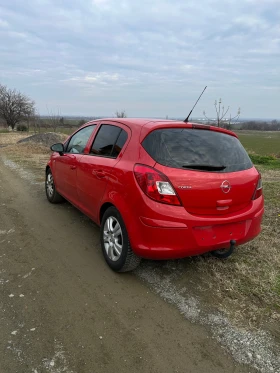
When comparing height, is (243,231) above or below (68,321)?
above

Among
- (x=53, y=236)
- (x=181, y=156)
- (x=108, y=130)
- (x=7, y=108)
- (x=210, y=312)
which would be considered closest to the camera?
(x=210, y=312)

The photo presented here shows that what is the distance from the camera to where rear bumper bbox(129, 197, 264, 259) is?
2686 millimetres

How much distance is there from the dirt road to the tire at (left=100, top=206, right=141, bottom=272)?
5.6 inches

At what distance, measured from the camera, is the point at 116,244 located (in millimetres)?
3215

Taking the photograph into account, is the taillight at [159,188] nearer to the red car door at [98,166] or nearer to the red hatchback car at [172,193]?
the red hatchback car at [172,193]

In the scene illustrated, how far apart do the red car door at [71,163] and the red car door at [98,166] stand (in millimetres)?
235

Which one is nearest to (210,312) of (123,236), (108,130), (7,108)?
(123,236)

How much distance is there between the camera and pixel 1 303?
8.86 ft

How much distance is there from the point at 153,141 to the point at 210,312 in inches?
66.7

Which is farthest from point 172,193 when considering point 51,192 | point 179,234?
point 51,192

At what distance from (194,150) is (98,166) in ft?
4.06

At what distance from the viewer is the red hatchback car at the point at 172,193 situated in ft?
8.84

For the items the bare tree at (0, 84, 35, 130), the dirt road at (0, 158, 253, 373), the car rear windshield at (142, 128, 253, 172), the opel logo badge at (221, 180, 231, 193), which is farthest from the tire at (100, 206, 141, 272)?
the bare tree at (0, 84, 35, 130)

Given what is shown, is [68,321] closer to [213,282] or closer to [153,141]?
[213,282]
